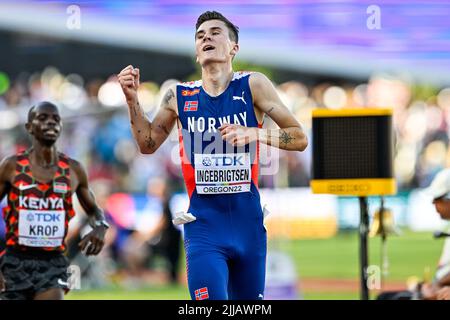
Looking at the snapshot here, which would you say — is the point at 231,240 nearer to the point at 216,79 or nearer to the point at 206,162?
the point at 206,162

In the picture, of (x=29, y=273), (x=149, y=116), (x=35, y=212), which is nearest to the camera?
(x=29, y=273)

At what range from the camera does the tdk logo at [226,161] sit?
23.7 feet

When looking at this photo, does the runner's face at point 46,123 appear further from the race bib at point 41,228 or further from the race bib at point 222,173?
the race bib at point 222,173

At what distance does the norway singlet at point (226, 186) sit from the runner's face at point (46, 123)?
1.79m

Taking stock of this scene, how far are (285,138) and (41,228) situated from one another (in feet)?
8.05

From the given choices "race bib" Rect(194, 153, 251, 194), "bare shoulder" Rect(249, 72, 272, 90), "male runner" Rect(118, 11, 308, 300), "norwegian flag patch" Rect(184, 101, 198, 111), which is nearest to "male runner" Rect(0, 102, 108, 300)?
"male runner" Rect(118, 11, 308, 300)

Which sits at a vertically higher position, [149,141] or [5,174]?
[149,141]

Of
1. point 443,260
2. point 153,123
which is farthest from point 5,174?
point 443,260

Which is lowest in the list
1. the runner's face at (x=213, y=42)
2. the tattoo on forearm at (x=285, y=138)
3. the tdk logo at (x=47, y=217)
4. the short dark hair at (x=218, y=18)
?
the tdk logo at (x=47, y=217)

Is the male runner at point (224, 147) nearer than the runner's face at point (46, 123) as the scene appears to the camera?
Yes

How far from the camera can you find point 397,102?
2727 cm

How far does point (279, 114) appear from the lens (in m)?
7.21

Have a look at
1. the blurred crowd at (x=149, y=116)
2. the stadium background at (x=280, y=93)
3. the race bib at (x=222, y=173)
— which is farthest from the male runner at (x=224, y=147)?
the blurred crowd at (x=149, y=116)
